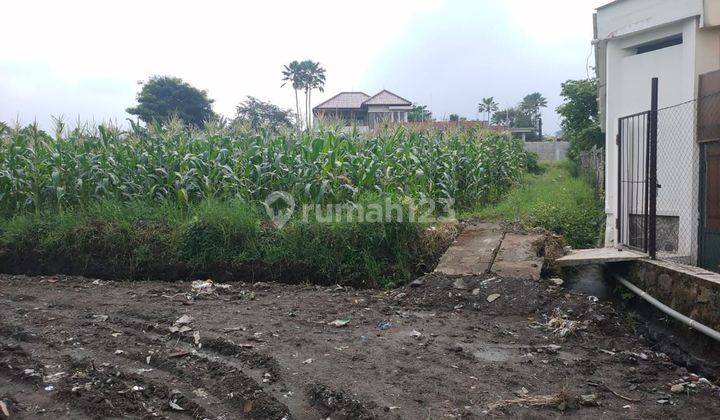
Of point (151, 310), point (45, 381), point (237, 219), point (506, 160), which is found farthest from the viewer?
point (506, 160)

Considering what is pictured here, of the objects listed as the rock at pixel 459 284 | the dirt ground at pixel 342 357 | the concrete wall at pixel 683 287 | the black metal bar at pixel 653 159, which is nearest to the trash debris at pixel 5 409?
the dirt ground at pixel 342 357

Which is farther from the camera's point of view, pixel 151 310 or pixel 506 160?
A: pixel 506 160

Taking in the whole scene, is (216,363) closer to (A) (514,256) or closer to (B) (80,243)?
(A) (514,256)

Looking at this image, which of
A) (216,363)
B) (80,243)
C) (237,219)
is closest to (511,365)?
(216,363)

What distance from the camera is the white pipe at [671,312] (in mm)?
4012

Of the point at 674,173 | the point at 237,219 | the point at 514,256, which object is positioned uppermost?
the point at 674,173

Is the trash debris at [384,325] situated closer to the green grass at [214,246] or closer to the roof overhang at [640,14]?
the green grass at [214,246]

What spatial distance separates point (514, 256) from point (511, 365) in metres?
2.57

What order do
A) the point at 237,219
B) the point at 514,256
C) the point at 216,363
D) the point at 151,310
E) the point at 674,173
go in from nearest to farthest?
the point at 216,363 → the point at 151,310 → the point at 674,173 → the point at 514,256 → the point at 237,219

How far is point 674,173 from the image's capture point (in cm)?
602

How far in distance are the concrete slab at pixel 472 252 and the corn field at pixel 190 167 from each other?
A: 1.27 meters

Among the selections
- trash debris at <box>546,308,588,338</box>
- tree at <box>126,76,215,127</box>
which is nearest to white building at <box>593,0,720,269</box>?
trash debris at <box>546,308,588,338</box>

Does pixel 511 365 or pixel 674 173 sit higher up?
pixel 674 173

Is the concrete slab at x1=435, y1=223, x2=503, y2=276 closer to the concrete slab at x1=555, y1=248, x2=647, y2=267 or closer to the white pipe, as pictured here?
the concrete slab at x1=555, y1=248, x2=647, y2=267
